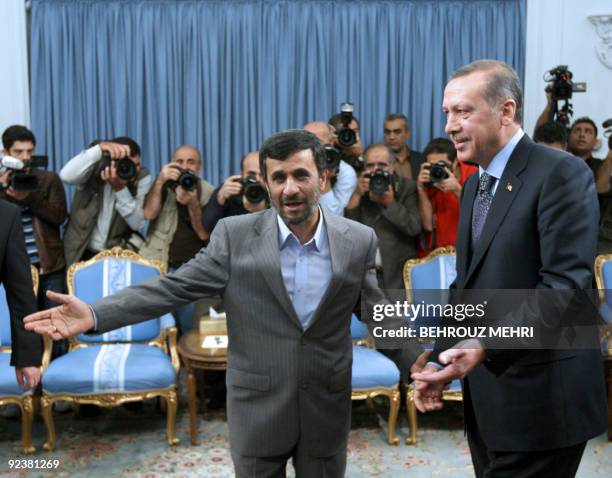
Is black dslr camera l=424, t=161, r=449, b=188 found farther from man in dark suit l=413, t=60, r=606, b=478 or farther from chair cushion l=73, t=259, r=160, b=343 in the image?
man in dark suit l=413, t=60, r=606, b=478

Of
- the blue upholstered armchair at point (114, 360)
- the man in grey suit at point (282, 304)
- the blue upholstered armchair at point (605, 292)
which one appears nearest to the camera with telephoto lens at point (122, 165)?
the blue upholstered armchair at point (114, 360)

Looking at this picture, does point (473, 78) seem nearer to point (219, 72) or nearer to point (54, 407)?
point (54, 407)

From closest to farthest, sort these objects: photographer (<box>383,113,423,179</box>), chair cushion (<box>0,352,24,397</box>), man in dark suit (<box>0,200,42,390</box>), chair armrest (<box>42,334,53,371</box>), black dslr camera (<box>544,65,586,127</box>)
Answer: man in dark suit (<box>0,200,42,390</box>), chair cushion (<box>0,352,24,397</box>), chair armrest (<box>42,334,53,371</box>), black dslr camera (<box>544,65,586,127</box>), photographer (<box>383,113,423,179</box>)

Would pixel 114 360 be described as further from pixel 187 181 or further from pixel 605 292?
pixel 605 292

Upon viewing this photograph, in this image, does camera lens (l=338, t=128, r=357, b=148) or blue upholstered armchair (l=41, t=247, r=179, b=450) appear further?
camera lens (l=338, t=128, r=357, b=148)

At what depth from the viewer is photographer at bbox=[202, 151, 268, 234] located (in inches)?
156

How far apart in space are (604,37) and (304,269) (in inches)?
158

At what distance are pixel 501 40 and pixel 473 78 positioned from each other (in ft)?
12.8

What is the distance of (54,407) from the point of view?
4.40 m

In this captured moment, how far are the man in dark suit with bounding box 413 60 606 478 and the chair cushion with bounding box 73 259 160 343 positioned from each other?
8.49ft

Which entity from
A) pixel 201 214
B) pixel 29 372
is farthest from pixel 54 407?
pixel 29 372

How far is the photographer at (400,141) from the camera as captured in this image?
192 inches

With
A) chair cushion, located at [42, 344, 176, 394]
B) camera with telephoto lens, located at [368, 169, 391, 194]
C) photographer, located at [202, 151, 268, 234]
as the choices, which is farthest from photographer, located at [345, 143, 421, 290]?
chair cushion, located at [42, 344, 176, 394]

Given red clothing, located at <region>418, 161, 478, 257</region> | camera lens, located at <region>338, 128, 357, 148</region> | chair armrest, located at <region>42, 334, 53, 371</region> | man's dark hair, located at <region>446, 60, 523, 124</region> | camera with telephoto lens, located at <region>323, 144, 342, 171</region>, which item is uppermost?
man's dark hair, located at <region>446, 60, 523, 124</region>
